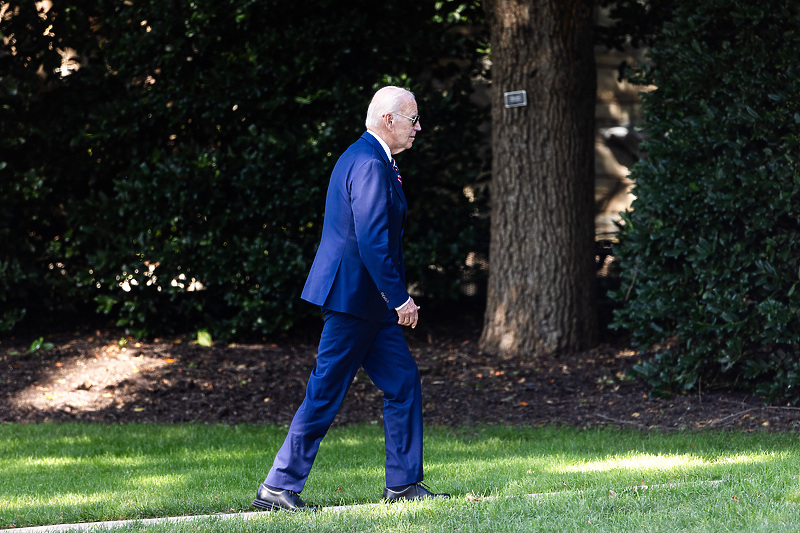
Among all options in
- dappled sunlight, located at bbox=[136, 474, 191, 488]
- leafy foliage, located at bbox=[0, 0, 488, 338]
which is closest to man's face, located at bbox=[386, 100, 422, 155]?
dappled sunlight, located at bbox=[136, 474, 191, 488]

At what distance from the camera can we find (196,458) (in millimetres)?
6066

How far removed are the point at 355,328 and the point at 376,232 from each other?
0.50m

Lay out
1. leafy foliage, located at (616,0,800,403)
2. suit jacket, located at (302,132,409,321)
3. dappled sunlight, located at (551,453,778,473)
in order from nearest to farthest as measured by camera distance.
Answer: suit jacket, located at (302,132,409,321) → dappled sunlight, located at (551,453,778,473) → leafy foliage, located at (616,0,800,403)

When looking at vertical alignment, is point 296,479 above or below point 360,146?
below

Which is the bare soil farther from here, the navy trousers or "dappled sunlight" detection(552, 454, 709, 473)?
the navy trousers

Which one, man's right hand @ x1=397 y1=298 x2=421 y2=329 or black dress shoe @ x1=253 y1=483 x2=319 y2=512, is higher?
man's right hand @ x1=397 y1=298 x2=421 y2=329

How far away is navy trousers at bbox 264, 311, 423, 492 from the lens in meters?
4.51

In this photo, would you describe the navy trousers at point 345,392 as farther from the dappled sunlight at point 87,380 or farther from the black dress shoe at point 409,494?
the dappled sunlight at point 87,380

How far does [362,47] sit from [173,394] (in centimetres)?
419

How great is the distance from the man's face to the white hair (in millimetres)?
25

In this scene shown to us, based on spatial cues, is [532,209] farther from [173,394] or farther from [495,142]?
[173,394]

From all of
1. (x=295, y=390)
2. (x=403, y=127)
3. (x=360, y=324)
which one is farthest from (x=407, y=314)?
(x=295, y=390)

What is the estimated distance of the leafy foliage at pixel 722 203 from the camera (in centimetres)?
685

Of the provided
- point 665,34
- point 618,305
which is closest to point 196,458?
point 665,34
